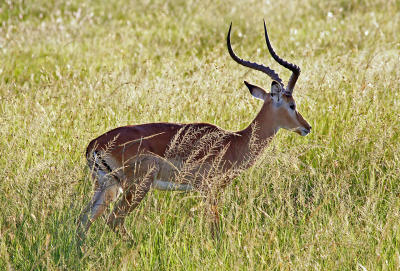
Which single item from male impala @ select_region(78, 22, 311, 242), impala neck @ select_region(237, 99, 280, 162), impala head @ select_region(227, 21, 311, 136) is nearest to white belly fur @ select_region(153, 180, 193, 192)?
male impala @ select_region(78, 22, 311, 242)

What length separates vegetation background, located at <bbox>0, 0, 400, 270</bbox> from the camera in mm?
3445

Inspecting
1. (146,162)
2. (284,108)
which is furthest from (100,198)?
(284,108)

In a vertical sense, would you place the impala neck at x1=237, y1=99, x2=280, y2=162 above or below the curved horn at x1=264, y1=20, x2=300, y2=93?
below

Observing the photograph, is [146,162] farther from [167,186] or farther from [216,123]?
[216,123]

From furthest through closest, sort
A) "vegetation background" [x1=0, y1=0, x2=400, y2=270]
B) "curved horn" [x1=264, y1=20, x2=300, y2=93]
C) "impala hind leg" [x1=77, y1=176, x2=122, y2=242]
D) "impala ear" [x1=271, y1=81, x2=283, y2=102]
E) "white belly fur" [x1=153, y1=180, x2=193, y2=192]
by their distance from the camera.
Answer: "impala ear" [x1=271, y1=81, x2=283, y2=102] → "curved horn" [x1=264, y1=20, x2=300, y2=93] → "white belly fur" [x1=153, y1=180, x2=193, y2=192] → "impala hind leg" [x1=77, y1=176, x2=122, y2=242] → "vegetation background" [x1=0, y1=0, x2=400, y2=270]

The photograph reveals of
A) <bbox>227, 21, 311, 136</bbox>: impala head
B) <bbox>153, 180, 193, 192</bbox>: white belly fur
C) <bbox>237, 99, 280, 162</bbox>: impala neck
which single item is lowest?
<bbox>153, 180, 193, 192</bbox>: white belly fur

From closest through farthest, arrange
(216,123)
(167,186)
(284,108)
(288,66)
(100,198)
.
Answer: (100,198) < (167,186) < (288,66) < (284,108) < (216,123)

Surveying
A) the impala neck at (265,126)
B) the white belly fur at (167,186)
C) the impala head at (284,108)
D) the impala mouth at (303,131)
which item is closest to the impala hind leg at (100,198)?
the white belly fur at (167,186)

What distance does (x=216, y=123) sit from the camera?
552cm

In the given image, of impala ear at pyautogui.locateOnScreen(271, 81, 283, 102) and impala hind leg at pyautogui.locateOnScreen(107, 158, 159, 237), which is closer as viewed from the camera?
impala hind leg at pyautogui.locateOnScreen(107, 158, 159, 237)

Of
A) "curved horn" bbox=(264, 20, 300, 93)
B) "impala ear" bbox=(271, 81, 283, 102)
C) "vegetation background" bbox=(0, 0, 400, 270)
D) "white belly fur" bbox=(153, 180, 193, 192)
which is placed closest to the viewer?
"vegetation background" bbox=(0, 0, 400, 270)

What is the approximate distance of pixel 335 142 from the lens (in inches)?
203

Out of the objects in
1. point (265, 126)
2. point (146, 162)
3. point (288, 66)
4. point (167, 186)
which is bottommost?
point (167, 186)

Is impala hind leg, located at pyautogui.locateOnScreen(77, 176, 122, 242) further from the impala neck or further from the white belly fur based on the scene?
the impala neck
